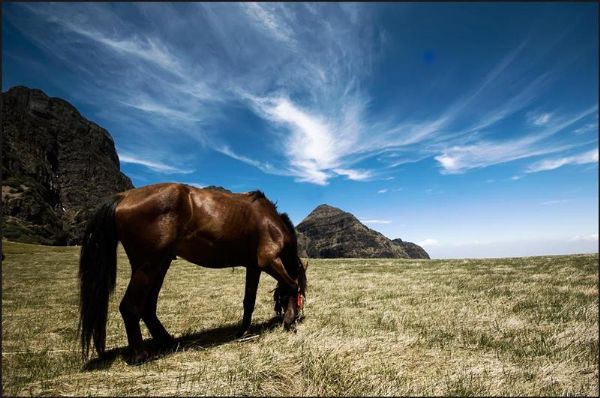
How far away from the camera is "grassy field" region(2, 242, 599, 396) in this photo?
439 centimetres

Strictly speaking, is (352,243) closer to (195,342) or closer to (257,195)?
(257,195)

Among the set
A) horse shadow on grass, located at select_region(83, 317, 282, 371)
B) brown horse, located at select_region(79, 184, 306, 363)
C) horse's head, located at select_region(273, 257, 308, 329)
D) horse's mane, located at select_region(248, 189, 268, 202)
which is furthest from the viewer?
horse's mane, located at select_region(248, 189, 268, 202)

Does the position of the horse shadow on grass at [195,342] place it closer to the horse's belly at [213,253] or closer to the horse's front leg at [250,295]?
the horse's front leg at [250,295]

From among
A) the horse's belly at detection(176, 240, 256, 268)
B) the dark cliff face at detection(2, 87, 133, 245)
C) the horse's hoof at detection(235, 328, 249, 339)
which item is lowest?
the horse's hoof at detection(235, 328, 249, 339)

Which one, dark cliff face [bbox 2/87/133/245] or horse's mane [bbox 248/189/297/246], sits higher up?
Result: dark cliff face [bbox 2/87/133/245]

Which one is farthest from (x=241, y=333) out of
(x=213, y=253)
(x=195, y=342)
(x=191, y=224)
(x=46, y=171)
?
(x=46, y=171)

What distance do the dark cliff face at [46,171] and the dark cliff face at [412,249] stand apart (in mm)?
148153

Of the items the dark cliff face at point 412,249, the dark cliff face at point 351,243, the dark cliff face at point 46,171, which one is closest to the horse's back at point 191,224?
the dark cliff face at point 46,171

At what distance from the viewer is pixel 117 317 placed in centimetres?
980

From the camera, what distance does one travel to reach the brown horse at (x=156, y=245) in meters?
6.00

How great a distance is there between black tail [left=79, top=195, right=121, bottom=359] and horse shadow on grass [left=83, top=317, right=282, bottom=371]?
1.15 feet

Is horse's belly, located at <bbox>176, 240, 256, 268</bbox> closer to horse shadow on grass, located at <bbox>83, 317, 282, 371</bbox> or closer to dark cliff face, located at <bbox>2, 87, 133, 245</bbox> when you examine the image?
horse shadow on grass, located at <bbox>83, 317, 282, 371</bbox>

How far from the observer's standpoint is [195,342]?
688cm

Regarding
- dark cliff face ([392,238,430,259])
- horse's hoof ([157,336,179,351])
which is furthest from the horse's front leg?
dark cliff face ([392,238,430,259])
